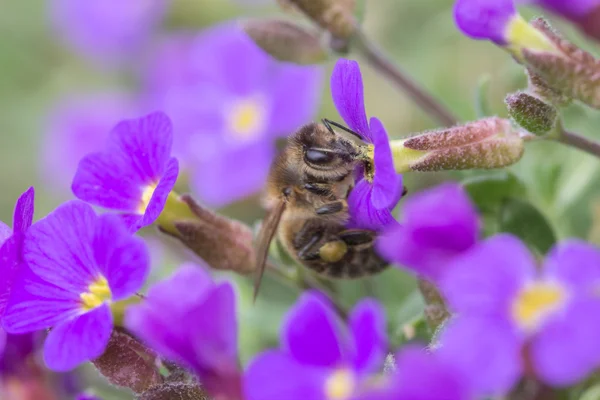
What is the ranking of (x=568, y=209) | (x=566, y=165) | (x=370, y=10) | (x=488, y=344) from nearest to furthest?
(x=488, y=344)
(x=568, y=209)
(x=566, y=165)
(x=370, y=10)

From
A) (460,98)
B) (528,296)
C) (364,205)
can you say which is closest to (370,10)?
(460,98)

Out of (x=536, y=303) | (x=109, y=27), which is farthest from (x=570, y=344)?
(x=109, y=27)

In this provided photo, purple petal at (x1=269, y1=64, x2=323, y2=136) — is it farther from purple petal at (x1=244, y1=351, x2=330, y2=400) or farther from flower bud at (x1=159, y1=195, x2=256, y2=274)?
purple petal at (x1=244, y1=351, x2=330, y2=400)

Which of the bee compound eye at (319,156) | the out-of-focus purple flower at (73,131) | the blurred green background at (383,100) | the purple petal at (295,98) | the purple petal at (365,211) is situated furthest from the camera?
the out-of-focus purple flower at (73,131)

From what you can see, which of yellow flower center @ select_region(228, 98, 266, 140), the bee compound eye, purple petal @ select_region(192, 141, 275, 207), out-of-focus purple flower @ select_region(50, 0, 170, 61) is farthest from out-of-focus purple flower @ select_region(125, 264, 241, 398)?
out-of-focus purple flower @ select_region(50, 0, 170, 61)

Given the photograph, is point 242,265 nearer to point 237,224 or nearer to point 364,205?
point 237,224

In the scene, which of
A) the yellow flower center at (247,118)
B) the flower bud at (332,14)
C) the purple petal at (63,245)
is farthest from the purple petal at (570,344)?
the yellow flower center at (247,118)

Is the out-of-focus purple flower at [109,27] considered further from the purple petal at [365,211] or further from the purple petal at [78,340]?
the purple petal at [78,340]
